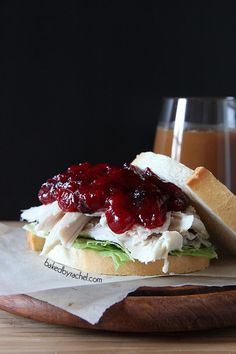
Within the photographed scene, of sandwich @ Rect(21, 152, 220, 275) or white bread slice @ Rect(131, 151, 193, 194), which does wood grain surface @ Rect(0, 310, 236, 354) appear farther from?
white bread slice @ Rect(131, 151, 193, 194)

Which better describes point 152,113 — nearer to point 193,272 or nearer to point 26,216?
point 26,216

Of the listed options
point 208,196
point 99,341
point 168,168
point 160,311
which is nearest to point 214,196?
point 208,196

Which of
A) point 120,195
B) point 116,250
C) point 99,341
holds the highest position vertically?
point 120,195

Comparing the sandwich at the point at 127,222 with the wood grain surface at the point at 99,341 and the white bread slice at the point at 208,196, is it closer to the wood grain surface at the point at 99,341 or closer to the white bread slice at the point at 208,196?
the white bread slice at the point at 208,196

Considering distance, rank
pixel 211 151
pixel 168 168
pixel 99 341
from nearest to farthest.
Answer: pixel 99 341
pixel 168 168
pixel 211 151

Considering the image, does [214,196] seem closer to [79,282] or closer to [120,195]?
[120,195]

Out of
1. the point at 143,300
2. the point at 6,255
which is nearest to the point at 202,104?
the point at 6,255
